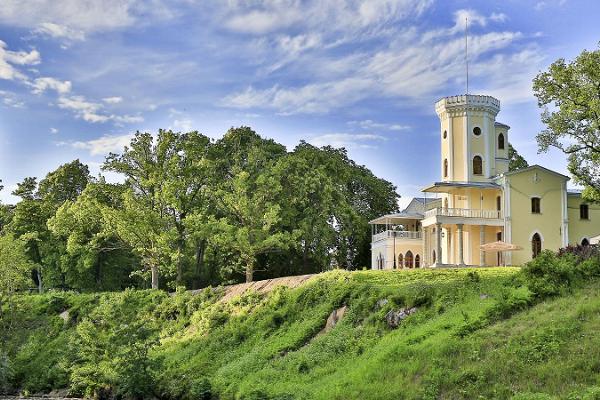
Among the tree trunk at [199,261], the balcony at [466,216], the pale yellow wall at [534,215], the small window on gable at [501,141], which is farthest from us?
the small window on gable at [501,141]

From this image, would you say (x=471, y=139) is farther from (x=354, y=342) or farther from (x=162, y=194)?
(x=354, y=342)

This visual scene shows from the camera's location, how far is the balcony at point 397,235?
48.8m

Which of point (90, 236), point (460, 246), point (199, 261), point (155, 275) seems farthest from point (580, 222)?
point (90, 236)

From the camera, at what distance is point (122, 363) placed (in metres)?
24.7

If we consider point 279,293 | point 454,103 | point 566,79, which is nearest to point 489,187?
point 454,103

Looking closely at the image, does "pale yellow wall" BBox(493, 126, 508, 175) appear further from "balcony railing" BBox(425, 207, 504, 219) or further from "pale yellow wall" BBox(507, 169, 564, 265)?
"balcony railing" BBox(425, 207, 504, 219)

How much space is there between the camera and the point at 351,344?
2281cm

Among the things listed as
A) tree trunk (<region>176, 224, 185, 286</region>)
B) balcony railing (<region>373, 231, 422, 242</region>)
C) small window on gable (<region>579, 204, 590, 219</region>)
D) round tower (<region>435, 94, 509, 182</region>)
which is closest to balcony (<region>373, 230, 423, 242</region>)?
balcony railing (<region>373, 231, 422, 242</region>)

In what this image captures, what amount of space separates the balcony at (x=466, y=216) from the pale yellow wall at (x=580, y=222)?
178 inches

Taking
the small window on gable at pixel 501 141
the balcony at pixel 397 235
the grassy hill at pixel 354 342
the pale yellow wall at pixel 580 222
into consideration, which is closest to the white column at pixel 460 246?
the balcony at pixel 397 235

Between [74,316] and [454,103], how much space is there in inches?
1075

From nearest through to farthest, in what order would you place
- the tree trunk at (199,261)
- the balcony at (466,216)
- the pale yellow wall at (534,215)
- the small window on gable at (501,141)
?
the balcony at (466,216) → the pale yellow wall at (534,215) → the tree trunk at (199,261) → the small window on gable at (501,141)

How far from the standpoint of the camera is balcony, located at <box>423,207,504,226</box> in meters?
45.0

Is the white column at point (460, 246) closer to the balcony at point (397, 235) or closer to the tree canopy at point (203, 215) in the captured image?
the balcony at point (397, 235)
